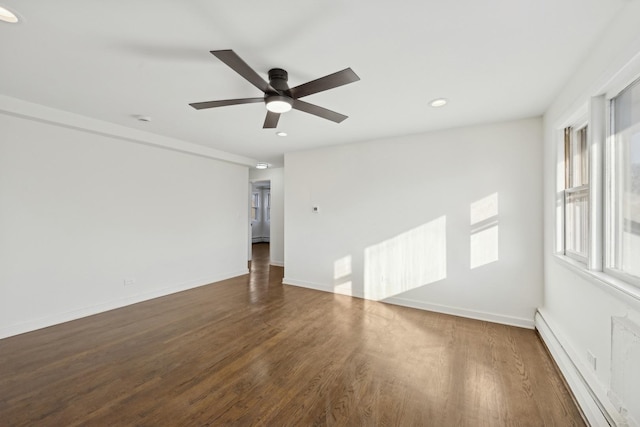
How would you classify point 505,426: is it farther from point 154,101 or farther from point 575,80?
point 154,101

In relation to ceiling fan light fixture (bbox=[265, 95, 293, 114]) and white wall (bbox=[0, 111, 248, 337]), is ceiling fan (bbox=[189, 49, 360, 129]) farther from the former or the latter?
white wall (bbox=[0, 111, 248, 337])

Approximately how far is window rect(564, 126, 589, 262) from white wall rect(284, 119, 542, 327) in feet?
1.91

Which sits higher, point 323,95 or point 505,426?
point 323,95

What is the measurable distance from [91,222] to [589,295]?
5281 mm

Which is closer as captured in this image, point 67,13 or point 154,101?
point 67,13

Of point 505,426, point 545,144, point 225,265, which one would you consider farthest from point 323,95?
point 225,265

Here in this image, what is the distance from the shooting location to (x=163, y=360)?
2.42 m

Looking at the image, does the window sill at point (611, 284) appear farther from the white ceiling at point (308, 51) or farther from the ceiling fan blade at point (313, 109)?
the ceiling fan blade at point (313, 109)

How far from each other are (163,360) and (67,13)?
267 centimetres

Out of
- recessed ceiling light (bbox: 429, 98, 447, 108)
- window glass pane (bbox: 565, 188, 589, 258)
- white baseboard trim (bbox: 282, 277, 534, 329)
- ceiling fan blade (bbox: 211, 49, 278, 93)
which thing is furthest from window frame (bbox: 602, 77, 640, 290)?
ceiling fan blade (bbox: 211, 49, 278, 93)

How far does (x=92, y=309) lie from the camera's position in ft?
11.4

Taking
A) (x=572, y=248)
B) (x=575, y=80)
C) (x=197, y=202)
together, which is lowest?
(x=572, y=248)

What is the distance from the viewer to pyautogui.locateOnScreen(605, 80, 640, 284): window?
1552mm

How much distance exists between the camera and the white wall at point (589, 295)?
147cm
